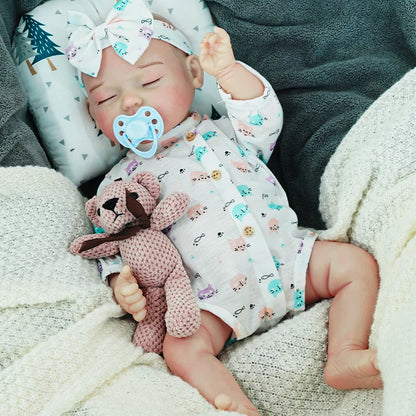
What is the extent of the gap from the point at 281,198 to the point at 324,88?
0.30 meters

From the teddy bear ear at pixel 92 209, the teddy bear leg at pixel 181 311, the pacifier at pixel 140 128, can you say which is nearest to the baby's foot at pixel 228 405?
the teddy bear leg at pixel 181 311

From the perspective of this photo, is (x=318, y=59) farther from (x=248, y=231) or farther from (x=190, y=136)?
(x=248, y=231)

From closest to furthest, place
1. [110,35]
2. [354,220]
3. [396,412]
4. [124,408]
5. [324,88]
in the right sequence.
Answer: [396,412], [124,408], [354,220], [110,35], [324,88]

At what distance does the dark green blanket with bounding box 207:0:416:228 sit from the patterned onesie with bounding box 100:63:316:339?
11cm

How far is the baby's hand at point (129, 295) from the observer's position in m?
0.96

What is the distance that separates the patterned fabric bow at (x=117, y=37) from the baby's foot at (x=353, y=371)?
741 millimetres

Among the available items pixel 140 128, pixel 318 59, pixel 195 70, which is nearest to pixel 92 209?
pixel 140 128

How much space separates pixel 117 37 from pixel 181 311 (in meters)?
0.62

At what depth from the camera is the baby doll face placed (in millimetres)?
1172

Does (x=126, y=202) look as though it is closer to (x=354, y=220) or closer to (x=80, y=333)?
(x=80, y=333)

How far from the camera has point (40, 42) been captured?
4.31 feet

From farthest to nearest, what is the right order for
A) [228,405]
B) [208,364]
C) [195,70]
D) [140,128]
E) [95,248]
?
[195,70] < [140,128] < [95,248] < [208,364] < [228,405]

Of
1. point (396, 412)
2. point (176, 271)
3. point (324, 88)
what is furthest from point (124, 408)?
point (324, 88)

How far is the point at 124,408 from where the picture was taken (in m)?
0.82
